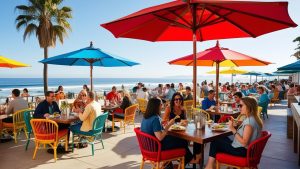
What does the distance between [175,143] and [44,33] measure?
16.5m

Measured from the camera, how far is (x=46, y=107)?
19.2ft

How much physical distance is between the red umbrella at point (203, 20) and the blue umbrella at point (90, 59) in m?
1.86

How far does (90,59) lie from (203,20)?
14.1 ft

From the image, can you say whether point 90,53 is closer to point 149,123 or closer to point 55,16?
point 149,123

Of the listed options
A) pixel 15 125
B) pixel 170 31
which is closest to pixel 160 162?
pixel 170 31

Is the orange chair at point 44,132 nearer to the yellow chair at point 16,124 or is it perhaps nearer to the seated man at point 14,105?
the yellow chair at point 16,124

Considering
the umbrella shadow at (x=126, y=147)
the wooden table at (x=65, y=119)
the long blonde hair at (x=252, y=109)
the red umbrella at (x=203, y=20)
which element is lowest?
the umbrella shadow at (x=126, y=147)

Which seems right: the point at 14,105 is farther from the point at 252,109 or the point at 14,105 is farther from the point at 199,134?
the point at 252,109

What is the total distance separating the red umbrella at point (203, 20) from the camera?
3113 mm

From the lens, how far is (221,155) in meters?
3.56

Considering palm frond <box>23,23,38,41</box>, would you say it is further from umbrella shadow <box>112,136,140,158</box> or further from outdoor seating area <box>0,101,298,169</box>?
umbrella shadow <box>112,136,140,158</box>

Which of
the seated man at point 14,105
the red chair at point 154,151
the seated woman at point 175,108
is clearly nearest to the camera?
the red chair at point 154,151

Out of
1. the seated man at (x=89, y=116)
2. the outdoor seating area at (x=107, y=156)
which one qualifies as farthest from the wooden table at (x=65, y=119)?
the outdoor seating area at (x=107, y=156)

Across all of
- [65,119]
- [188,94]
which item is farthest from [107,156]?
[188,94]
